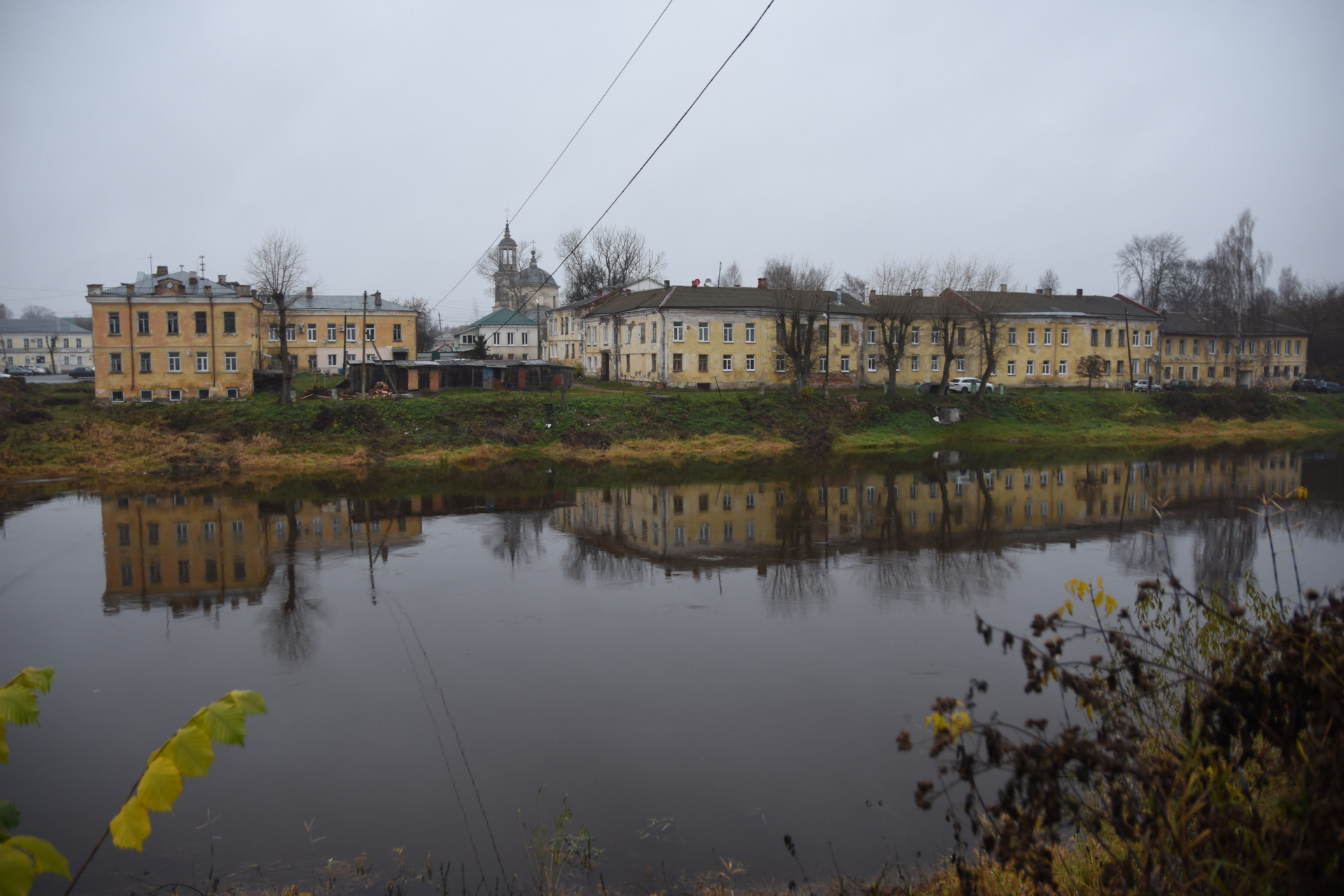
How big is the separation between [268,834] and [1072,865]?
639cm

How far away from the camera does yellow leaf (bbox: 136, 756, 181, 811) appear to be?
2695 millimetres

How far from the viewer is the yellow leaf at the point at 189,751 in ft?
9.26

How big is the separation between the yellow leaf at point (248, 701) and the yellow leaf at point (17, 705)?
2.21 feet

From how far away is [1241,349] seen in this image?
6134 centimetres

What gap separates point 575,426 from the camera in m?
38.6

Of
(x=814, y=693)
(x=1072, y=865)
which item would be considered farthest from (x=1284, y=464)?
(x=1072, y=865)

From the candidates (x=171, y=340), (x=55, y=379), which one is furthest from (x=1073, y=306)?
(x=55, y=379)

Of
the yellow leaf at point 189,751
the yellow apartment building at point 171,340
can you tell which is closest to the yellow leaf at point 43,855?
the yellow leaf at point 189,751

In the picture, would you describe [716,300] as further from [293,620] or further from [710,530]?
[293,620]

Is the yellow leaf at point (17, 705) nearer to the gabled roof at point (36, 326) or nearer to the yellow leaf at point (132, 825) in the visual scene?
the yellow leaf at point (132, 825)

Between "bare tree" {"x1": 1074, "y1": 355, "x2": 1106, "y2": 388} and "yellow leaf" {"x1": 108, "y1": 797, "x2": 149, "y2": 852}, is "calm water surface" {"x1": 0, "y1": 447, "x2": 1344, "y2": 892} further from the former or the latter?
"bare tree" {"x1": 1074, "y1": 355, "x2": 1106, "y2": 388}

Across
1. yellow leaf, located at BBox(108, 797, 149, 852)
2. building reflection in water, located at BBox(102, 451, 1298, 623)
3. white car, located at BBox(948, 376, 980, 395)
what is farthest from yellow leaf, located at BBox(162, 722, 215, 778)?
white car, located at BBox(948, 376, 980, 395)

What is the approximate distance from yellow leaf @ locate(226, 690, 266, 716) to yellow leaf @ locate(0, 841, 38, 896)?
72 centimetres

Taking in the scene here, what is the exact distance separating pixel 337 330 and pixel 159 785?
62.5 m
